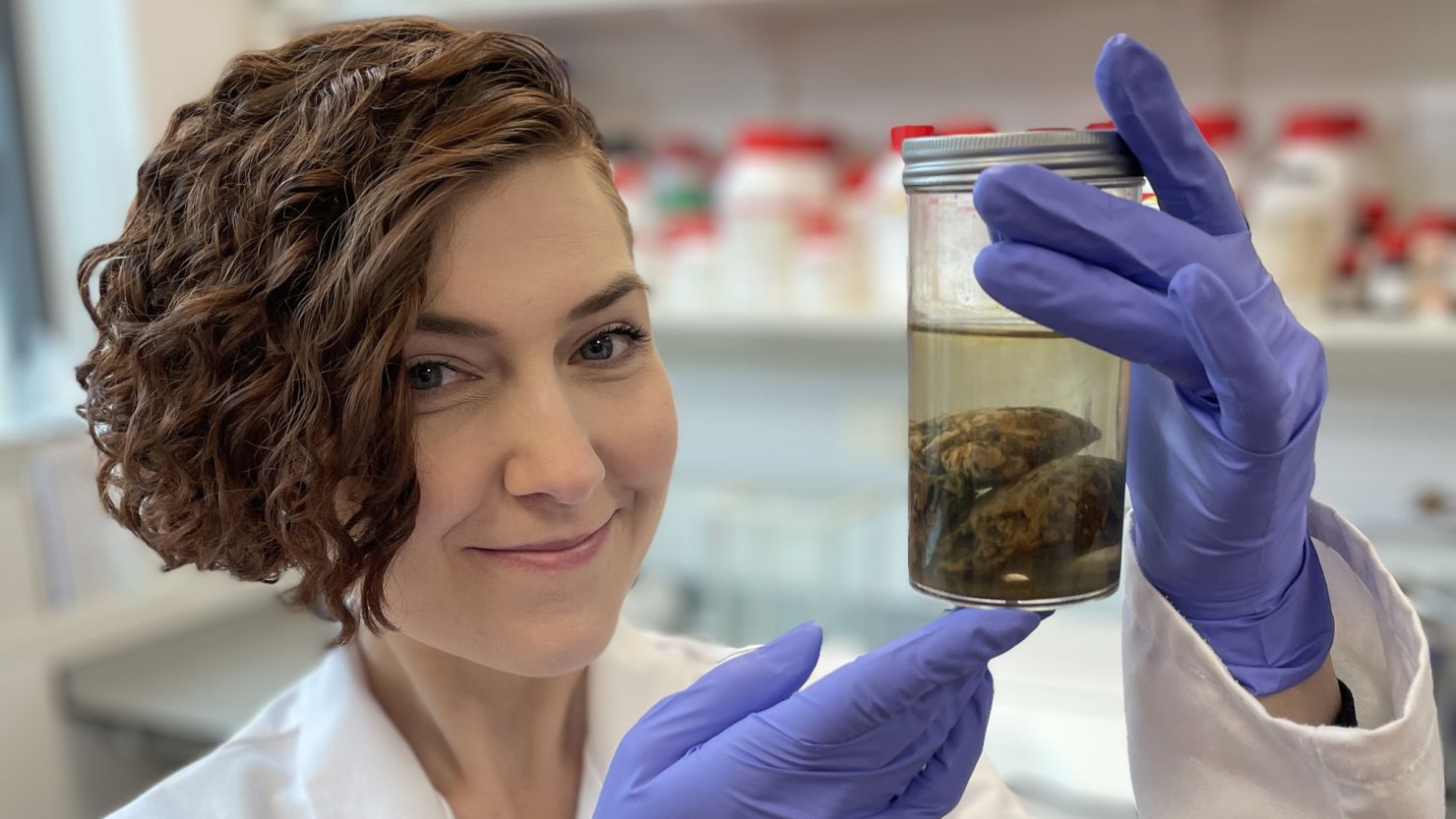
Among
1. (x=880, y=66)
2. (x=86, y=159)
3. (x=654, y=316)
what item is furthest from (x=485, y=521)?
(x=86, y=159)

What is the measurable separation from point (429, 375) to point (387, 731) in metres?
0.34

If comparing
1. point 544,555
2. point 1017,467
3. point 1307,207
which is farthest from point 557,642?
point 1307,207

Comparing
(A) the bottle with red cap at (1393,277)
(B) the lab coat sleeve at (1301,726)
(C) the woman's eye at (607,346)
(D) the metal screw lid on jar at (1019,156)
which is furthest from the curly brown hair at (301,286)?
(A) the bottle with red cap at (1393,277)

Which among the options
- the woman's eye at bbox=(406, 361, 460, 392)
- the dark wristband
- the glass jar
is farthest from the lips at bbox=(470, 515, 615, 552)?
the dark wristband

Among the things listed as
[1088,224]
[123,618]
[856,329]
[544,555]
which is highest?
[1088,224]

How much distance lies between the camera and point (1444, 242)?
1467 millimetres

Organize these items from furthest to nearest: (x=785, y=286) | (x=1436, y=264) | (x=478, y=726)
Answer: (x=785, y=286)
(x=1436, y=264)
(x=478, y=726)

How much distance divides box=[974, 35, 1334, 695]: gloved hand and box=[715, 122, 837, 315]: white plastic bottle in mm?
1120

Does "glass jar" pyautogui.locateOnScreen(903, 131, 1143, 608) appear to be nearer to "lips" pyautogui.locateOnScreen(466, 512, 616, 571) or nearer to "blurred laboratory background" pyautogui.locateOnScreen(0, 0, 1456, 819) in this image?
"lips" pyautogui.locateOnScreen(466, 512, 616, 571)

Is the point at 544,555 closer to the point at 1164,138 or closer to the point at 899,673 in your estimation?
the point at 899,673

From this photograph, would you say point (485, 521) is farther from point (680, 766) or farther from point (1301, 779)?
point (1301, 779)

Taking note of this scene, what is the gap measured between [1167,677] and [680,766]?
12.9 inches

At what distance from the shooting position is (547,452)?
74 centimetres

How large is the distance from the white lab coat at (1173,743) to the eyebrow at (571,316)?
374mm
